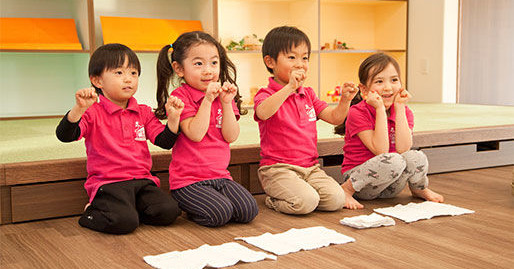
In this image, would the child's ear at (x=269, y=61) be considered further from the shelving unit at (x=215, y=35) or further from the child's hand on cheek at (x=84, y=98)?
the shelving unit at (x=215, y=35)

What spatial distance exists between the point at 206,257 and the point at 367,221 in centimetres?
55

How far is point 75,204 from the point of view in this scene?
6.16 ft

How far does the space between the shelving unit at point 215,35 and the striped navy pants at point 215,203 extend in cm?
203

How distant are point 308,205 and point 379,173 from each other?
0.29 m

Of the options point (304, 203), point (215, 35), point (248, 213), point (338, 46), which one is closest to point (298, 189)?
point (304, 203)

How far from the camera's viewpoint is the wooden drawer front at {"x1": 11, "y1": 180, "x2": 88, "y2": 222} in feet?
5.88

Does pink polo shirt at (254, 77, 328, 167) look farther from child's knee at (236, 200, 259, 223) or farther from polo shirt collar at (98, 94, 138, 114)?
polo shirt collar at (98, 94, 138, 114)

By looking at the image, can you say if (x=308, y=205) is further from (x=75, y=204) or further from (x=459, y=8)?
(x=459, y=8)

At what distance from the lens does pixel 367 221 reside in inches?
67.3

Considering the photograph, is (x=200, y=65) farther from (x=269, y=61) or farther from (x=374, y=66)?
(x=374, y=66)

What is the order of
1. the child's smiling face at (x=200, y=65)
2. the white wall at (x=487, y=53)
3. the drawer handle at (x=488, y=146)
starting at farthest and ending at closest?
the white wall at (x=487, y=53) < the drawer handle at (x=488, y=146) < the child's smiling face at (x=200, y=65)

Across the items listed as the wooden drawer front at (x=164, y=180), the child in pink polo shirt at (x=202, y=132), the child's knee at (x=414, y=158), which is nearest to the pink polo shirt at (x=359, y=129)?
the child's knee at (x=414, y=158)

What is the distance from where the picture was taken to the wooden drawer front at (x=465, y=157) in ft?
8.46

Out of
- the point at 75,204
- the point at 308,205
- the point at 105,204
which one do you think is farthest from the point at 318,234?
the point at 75,204
